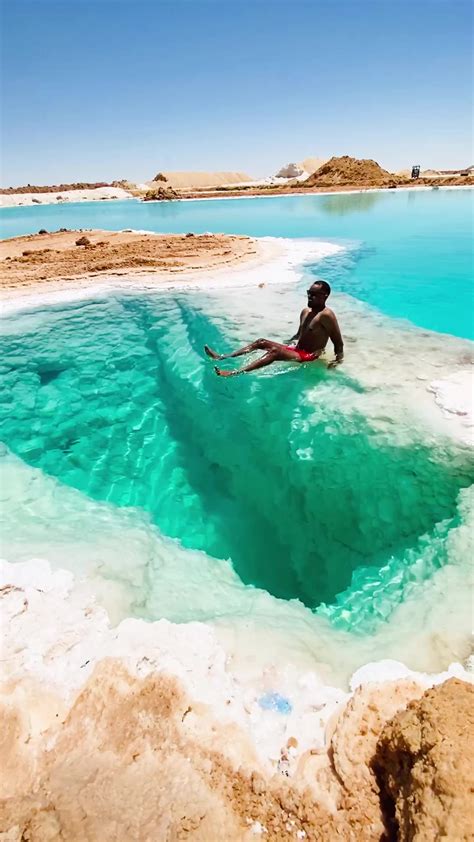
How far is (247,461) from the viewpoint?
573 cm

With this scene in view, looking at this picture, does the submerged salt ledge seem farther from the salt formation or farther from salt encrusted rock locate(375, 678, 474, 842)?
the salt formation

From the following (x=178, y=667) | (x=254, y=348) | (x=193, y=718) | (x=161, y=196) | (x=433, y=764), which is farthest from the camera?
(x=161, y=196)

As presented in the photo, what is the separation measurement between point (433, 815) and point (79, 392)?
23.7 ft

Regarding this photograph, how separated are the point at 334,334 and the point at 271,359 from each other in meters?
0.99

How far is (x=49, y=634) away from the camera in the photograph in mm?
2941

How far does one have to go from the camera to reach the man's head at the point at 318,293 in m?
6.25

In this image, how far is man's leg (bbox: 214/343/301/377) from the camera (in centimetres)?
673

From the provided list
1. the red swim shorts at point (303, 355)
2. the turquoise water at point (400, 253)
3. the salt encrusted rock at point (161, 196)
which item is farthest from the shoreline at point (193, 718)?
the salt encrusted rock at point (161, 196)

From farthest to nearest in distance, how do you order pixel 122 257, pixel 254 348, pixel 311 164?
pixel 311 164 → pixel 122 257 → pixel 254 348

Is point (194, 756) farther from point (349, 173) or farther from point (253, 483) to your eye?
point (349, 173)

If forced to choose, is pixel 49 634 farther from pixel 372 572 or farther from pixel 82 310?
pixel 82 310

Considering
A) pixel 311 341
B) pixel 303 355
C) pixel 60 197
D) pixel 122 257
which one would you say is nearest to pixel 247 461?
pixel 303 355

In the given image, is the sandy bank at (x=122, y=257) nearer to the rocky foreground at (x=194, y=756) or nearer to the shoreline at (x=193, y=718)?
the shoreline at (x=193, y=718)

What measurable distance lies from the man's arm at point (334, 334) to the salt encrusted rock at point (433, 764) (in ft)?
16.7
